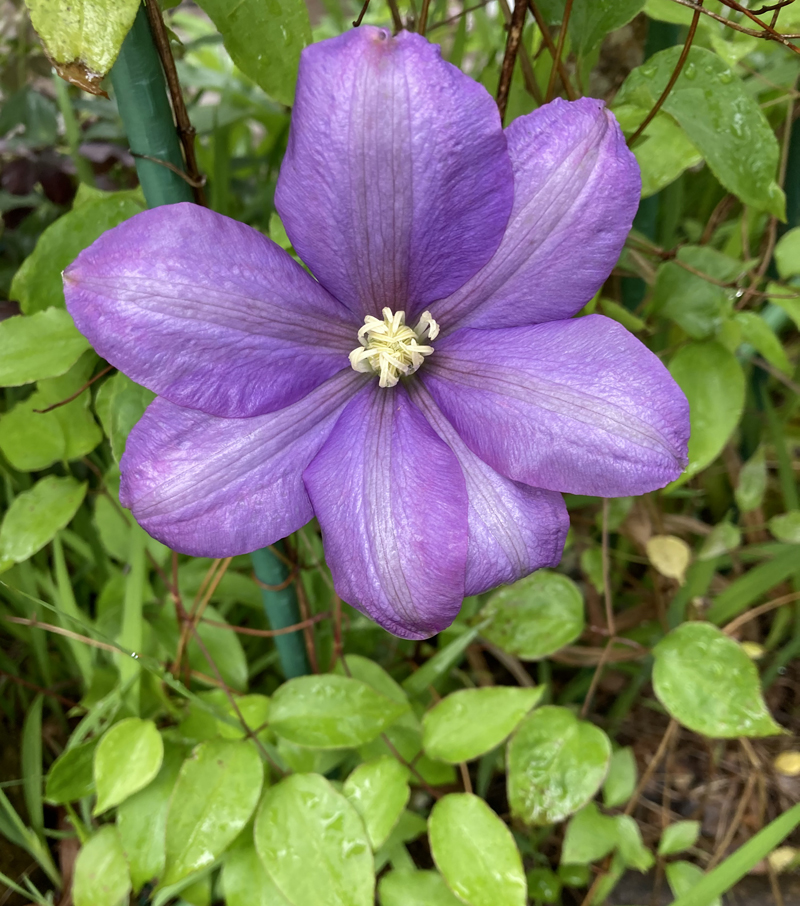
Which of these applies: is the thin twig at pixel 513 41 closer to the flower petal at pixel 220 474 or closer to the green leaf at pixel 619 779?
the flower petal at pixel 220 474

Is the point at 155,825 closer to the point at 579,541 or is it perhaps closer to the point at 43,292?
the point at 43,292

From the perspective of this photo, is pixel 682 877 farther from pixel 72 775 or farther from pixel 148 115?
pixel 148 115

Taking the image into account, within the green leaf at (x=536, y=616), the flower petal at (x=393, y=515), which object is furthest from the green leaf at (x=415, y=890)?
the flower petal at (x=393, y=515)

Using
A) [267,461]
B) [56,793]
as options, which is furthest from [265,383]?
[56,793]

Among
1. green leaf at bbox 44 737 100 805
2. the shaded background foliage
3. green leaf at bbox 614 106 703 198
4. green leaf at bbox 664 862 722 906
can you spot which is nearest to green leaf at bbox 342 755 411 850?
the shaded background foliage

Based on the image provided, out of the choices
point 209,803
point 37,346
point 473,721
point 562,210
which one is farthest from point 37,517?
point 562,210

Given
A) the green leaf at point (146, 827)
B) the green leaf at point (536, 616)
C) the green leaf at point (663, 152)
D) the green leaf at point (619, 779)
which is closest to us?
the green leaf at point (663, 152)
